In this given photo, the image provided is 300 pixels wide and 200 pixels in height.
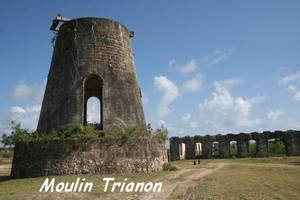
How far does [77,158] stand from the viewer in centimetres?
1173

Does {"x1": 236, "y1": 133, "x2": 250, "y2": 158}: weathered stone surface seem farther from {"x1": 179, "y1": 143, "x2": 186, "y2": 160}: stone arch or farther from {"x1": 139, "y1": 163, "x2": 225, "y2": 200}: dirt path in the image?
{"x1": 139, "y1": 163, "x2": 225, "y2": 200}: dirt path

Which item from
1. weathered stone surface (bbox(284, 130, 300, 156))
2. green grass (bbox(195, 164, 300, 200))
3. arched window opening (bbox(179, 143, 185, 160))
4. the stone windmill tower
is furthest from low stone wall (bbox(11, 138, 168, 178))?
weathered stone surface (bbox(284, 130, 300, 156))

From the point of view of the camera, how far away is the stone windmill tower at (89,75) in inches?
533

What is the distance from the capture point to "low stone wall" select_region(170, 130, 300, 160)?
2798 centimetres

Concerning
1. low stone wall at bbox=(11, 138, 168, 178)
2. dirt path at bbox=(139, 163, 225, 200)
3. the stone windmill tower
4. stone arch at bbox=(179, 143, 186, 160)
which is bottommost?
dirt path at bbox=(139, 163, 225, 200)

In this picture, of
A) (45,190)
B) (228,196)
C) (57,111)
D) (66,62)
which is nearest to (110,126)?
(57,111)

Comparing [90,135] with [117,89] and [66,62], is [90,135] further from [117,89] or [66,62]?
[66,62]

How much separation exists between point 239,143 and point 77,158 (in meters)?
20.7

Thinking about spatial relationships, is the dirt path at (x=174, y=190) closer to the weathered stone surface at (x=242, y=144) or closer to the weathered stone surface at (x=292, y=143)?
the weathered stone surface at (x=242, y=144)

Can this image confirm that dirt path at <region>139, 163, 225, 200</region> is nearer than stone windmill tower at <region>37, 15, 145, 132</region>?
Yes

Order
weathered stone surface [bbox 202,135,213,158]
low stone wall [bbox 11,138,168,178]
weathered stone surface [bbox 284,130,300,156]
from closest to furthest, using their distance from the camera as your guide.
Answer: low stone wall [bbox 11,138,168,178] < weathered stone surface [bbox 284,130,300,156] < weathered stone surface [bbox 202,135,213,158]

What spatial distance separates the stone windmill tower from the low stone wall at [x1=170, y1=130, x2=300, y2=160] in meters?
16.7

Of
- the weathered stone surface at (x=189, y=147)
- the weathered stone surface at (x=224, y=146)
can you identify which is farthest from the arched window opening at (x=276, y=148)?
the weathered stone surface at (x=189, y=147)

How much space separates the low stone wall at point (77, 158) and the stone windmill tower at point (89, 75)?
54.3 inches
